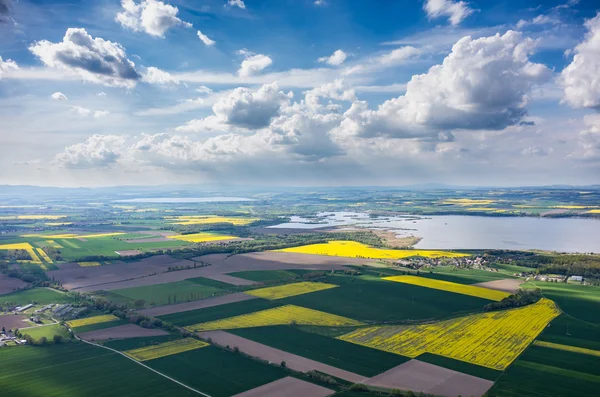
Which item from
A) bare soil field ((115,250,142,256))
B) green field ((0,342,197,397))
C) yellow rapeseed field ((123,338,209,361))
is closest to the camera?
green field ((0,342,197,397))

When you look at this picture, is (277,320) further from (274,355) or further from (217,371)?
(217,371)

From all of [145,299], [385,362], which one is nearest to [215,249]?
[145,299]

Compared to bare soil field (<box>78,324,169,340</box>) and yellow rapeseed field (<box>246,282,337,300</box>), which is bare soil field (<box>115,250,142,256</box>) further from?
bare soil field (<box>78,324,169,340</box>)

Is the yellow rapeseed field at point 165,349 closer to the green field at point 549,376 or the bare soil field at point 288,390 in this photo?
the bare soil field at point 288,390

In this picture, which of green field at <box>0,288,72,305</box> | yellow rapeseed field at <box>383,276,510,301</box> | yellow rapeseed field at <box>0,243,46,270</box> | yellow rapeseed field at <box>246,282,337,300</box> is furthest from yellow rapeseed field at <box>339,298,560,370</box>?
yellow rapeseed field at <box>0,243,46,270</box>

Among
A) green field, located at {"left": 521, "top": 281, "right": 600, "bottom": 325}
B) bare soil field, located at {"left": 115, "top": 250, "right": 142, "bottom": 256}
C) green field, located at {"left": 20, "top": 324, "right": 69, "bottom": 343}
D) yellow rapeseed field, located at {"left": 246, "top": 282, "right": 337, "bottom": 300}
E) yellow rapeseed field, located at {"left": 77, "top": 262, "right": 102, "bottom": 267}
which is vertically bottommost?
green field, located at {"left": 20, "top": 324, "right": 69, "bottom": 343}

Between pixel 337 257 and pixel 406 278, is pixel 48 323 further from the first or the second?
pixel 337 257

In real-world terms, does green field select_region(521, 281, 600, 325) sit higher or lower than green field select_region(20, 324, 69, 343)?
higher
